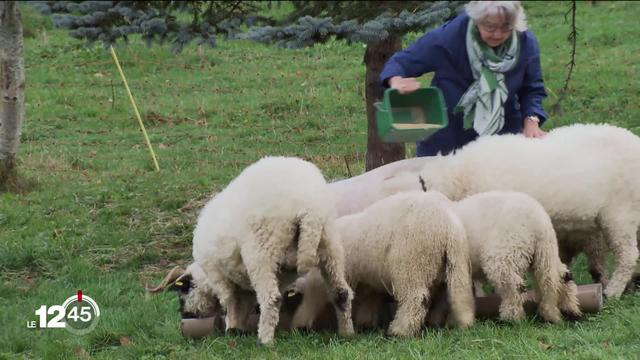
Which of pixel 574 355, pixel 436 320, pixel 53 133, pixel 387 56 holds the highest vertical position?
pixel 387 56

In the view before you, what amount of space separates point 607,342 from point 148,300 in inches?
128

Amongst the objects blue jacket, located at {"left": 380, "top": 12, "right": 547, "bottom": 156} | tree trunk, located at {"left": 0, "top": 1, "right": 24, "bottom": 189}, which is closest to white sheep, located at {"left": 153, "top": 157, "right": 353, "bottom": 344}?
blue jacket, located at {"left": 380, "top": 12, "right": 547, "bottom": 156}

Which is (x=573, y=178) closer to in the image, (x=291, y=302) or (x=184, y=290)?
(x=291, y=302)

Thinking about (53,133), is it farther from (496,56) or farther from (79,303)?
(496,56)

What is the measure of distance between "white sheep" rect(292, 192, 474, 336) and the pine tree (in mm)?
1504

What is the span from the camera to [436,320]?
5.86 meters

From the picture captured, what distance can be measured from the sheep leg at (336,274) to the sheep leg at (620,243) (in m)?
1.78

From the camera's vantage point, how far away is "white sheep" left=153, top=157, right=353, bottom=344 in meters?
5.52

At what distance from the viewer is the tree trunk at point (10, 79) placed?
9008 millimetres

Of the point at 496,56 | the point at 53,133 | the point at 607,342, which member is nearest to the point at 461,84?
the point at 496,56

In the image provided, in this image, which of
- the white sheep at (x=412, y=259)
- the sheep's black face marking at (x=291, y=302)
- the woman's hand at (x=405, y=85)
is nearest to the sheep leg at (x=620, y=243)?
the white sheep at (x=412, y=259)

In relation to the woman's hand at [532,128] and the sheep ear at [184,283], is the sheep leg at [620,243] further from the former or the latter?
the sheep ear at [184,283]

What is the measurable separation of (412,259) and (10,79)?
539 cm

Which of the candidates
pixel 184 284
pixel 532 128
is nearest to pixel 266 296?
pixel 184 284
